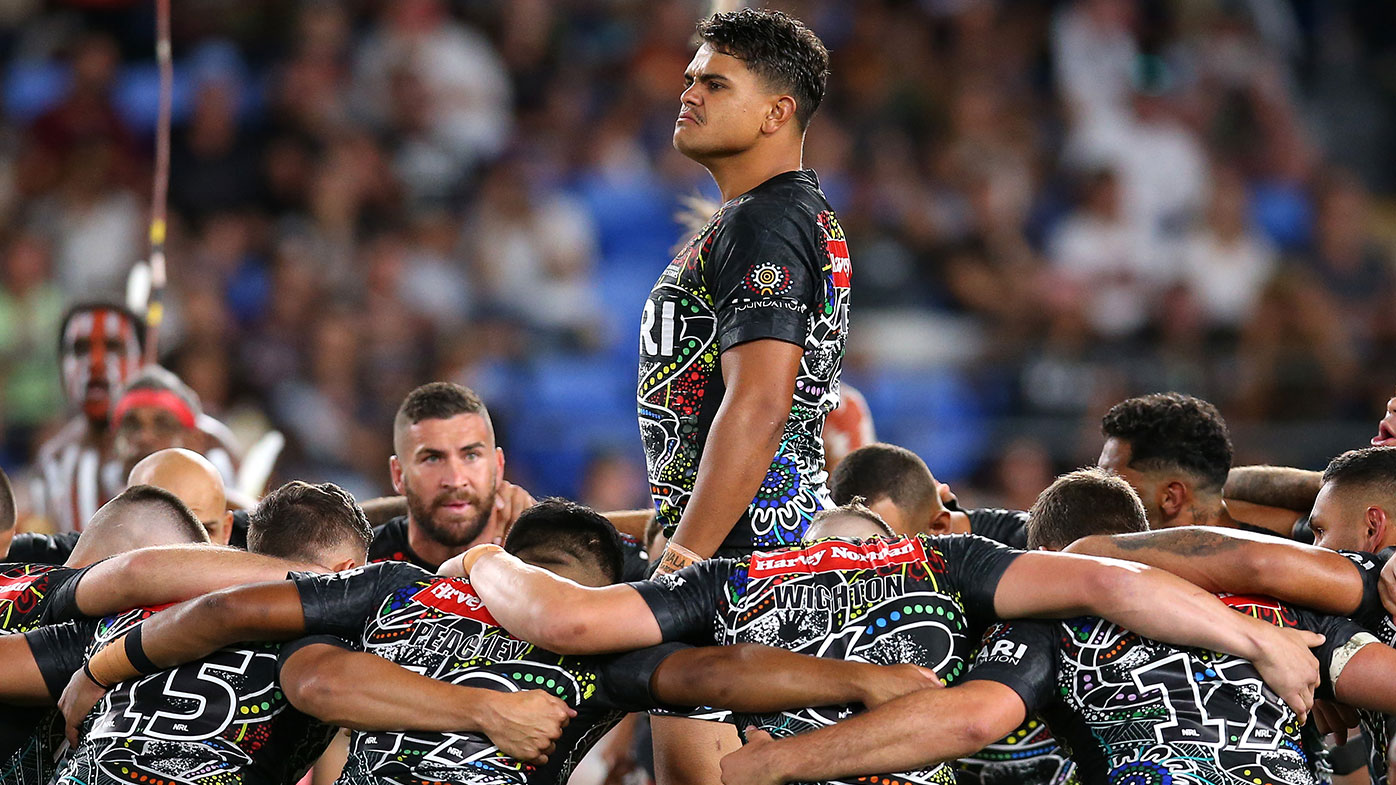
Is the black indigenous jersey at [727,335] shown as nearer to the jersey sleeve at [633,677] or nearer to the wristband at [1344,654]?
the jersey sleeve at [633,677]

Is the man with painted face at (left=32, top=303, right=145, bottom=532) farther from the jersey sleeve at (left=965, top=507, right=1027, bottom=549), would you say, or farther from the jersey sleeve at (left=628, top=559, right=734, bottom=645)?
the jersey sleeve at (left=628, top=559, right=734, bottom=645)

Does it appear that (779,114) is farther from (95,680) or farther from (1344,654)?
(95,680)

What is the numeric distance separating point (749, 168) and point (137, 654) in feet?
5.68

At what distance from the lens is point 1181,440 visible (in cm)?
454

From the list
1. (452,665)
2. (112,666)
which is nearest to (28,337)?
(112,666)

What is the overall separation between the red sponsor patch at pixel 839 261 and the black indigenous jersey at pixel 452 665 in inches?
37.1

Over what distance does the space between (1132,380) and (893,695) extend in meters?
6.05

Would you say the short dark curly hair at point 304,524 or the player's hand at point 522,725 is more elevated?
the short dark curly hair at point 304,524

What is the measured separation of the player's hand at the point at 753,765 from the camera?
322cm

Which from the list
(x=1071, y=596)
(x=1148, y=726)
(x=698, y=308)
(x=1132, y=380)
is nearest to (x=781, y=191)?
(x=698, y=308)

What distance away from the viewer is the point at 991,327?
9.58m

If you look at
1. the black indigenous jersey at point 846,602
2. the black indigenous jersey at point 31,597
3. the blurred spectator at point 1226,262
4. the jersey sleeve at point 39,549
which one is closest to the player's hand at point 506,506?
the jersey sleeve at point 39,549

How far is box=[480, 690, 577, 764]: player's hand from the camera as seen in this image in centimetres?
335

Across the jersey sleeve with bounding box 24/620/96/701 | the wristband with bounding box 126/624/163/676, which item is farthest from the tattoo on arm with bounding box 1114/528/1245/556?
the jersey sleeve with bounding box 24/620/96/701
